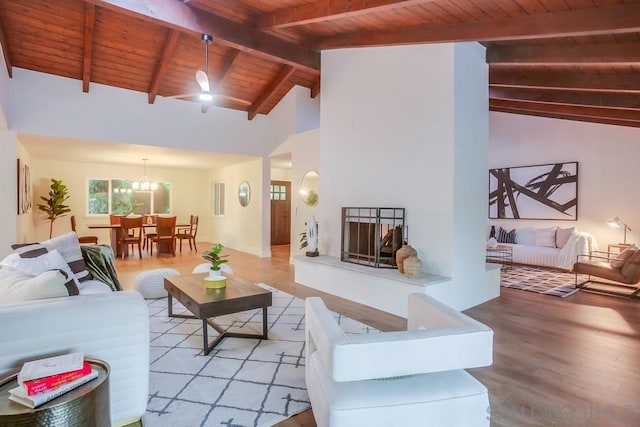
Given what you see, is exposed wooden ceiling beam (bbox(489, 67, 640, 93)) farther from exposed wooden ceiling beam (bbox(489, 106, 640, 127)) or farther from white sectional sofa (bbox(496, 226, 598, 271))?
white sectional sofa (bbox(496, 226, 598, 271))

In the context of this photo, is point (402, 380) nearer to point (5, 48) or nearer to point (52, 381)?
point (52, 381)

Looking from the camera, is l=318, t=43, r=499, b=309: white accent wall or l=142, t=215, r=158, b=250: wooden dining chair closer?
l=318, t=43, r=499, b=309: white accent wall

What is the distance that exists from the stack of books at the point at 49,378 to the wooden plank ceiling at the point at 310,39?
11.6 ft

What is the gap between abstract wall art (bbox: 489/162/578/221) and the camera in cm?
676

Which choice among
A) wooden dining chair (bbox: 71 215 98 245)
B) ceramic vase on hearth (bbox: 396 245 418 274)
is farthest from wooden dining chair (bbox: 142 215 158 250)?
ceramic vase on hearth (bbox: 396 245 418 274)

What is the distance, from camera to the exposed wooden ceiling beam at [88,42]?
Answer: 4.34 metres

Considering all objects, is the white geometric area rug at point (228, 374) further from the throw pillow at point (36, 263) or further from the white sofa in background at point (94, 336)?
the throw pillow at point (36, 263)

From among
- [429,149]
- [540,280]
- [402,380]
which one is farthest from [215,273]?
[540,280]

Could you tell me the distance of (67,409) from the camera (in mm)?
1330

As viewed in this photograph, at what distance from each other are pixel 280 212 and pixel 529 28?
7821 millimetres

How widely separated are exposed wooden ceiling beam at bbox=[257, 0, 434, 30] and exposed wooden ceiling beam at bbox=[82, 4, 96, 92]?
7.06 feet

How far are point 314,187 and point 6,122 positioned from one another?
4.95 meters

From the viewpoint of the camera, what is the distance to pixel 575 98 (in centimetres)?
499

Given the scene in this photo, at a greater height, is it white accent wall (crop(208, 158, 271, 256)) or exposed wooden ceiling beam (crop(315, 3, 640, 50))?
exposed wooden ceiling beam (crop(315, 3, 640, 50))
